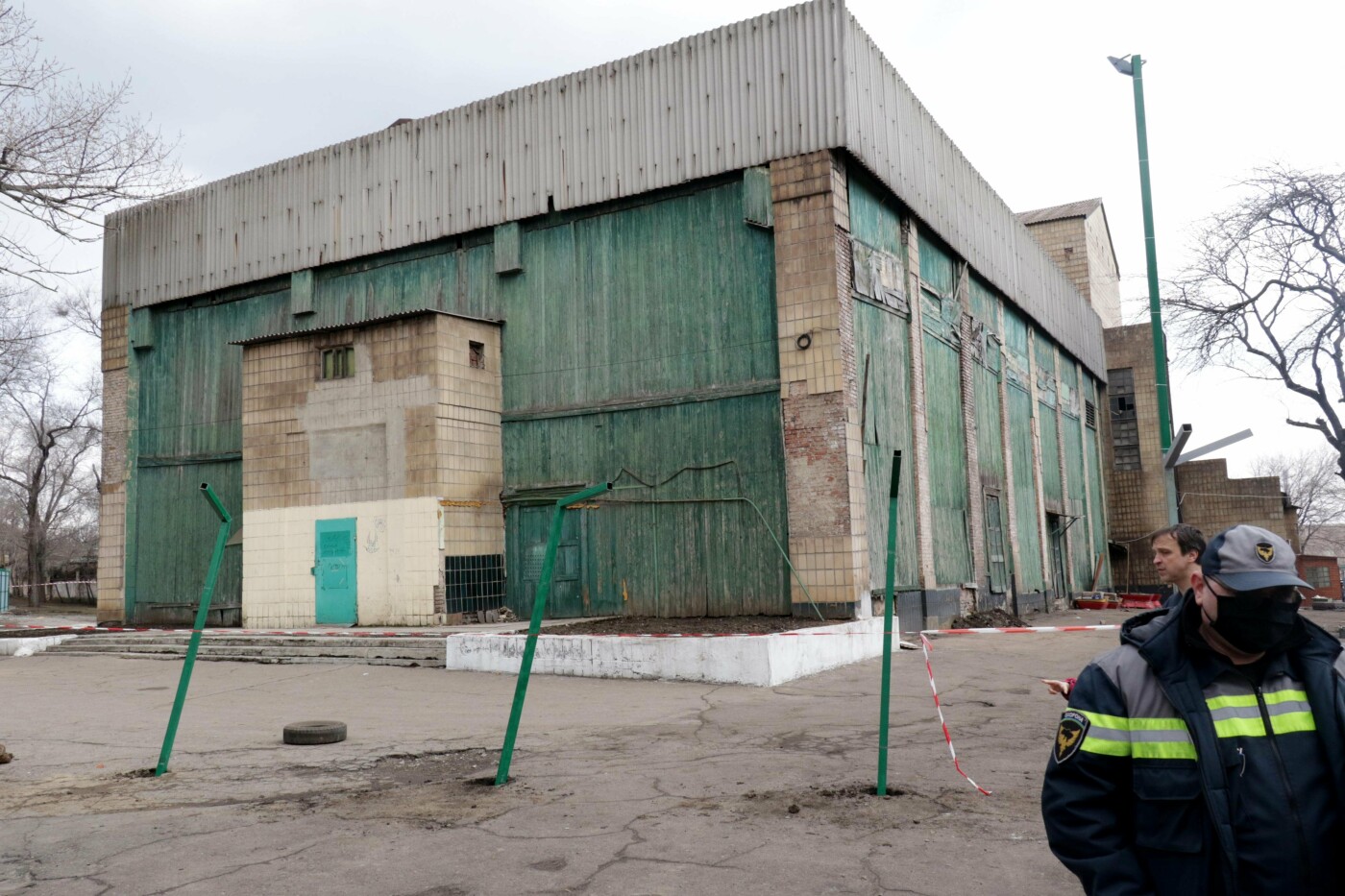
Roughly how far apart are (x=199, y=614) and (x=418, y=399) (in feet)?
32.0

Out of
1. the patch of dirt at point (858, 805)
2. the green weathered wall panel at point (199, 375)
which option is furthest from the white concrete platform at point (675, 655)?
the green weathered wall panel at point (199, 375)

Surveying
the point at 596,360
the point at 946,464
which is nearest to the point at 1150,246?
the point at 946,464

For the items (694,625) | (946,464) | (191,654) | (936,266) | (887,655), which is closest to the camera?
(887,655)

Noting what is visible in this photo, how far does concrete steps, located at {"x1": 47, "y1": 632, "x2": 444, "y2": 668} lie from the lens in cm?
1455

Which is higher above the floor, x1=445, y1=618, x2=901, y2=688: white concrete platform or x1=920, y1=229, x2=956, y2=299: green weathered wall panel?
x1=920, y1=229, x2=956, y2=299: green weathered wall panel

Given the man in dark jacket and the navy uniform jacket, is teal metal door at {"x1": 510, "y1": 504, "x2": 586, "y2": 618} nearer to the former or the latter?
the man in dark jacket

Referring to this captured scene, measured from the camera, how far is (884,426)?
1722 cm

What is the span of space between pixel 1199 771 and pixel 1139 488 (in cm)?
3558

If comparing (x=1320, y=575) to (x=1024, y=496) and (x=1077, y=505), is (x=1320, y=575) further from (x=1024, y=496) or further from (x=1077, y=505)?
(x=1024, y=496)

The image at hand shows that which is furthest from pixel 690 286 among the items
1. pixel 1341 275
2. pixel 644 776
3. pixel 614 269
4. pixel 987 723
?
pixel 1341 275

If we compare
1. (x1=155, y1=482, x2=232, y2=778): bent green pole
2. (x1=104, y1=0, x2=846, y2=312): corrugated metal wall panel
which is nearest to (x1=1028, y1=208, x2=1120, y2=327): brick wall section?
(x1=104, y1=0, x2=846, y2=312): corrugated metal wall panel

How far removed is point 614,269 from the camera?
17.9 metres

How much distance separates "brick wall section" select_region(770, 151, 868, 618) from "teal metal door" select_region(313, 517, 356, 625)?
24.5 ft

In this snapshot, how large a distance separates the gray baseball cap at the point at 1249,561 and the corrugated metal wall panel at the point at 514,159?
1406 centimetres
